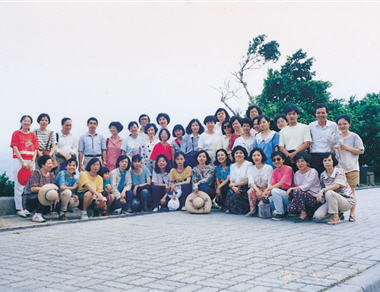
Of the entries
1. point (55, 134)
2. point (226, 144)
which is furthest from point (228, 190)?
point (55, 134)

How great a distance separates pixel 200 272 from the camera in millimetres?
3926

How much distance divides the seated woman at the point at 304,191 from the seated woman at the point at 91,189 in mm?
3775

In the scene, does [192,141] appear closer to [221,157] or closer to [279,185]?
[221,157]

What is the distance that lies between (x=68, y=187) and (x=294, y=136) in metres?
4.62

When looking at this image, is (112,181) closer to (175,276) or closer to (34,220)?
(34,220)

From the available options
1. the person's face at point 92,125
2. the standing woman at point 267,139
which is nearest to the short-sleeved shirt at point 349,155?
the standing woman at point 267,139

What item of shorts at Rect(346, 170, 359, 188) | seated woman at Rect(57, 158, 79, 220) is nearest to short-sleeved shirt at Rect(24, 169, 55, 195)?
seated woman at Rect(57, 158, 79, 220)

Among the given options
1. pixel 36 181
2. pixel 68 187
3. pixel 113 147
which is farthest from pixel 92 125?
pixel 36 181

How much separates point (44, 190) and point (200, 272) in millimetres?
4677

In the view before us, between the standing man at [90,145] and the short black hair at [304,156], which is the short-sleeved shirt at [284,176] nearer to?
the short black hair at [304,156]

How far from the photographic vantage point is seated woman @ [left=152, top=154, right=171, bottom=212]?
9587 mm

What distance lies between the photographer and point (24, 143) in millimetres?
8133

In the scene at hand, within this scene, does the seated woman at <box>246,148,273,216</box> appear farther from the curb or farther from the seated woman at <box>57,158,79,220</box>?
the curb

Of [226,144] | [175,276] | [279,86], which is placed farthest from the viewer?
[279,86]
